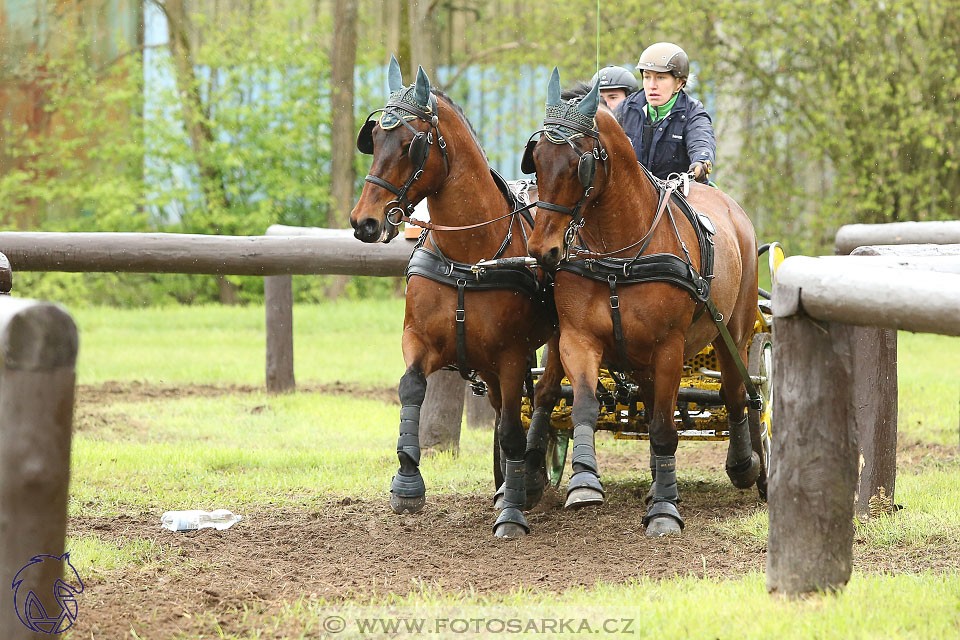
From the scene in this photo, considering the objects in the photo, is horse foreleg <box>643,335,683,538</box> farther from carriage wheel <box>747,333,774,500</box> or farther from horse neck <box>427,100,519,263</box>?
carriage wheel <box>747,333,774,500</box>

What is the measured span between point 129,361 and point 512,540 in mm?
7184

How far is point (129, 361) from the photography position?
11.2m

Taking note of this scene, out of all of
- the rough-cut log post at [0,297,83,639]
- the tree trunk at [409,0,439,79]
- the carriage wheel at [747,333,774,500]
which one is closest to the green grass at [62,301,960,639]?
the carriage wheel at [747,333,774,500]

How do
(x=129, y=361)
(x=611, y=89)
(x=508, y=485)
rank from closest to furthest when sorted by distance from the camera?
(x=508, y=485) → (x=611, y=89) → (x=129, y=361)

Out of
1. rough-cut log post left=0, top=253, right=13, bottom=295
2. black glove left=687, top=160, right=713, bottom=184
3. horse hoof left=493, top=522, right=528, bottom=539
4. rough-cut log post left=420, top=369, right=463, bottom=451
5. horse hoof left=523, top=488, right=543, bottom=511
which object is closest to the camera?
rough-cut log post left=0, top=253, right=13, bottom=295

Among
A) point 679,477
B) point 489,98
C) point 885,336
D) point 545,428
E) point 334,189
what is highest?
point 489,98

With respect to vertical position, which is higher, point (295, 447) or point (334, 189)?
point (334, 189)

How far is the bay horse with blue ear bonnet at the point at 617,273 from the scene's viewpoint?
4.68 metres

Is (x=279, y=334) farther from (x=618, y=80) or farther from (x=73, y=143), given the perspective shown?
(x=73, y=143)

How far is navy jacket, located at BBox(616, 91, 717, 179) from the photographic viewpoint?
20.4ft

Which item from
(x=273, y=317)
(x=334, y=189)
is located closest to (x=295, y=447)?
(x=273, y=317)

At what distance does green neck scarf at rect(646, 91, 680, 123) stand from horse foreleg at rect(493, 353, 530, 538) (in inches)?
74.2

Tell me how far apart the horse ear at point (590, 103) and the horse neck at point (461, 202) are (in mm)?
576

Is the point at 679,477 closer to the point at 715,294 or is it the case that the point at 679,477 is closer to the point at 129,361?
the point at 715,294
